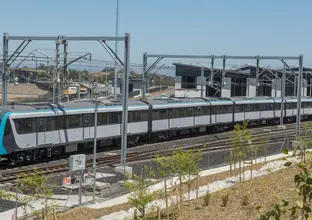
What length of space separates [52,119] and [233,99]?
22751mm

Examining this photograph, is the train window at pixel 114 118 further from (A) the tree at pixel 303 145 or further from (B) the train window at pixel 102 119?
(A) the tree at pixel 303 145

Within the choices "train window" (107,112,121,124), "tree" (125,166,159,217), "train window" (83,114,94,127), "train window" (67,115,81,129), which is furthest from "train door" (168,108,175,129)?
"tree" (125,166,159,217)

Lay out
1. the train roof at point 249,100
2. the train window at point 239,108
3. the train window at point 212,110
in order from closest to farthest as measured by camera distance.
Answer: the train window at point 212,110
the train window at point 239,108
the train roof at point 249,100

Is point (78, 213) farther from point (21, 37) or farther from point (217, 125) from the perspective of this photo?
point (217, 125)

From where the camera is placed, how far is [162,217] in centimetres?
1307

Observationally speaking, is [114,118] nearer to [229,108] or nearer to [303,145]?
[229,108]

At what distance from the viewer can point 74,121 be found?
2742cm

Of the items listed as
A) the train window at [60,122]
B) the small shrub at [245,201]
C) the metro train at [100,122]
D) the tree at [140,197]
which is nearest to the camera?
the tree at [140,197]

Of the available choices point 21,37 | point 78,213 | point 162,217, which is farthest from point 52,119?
point 162,217

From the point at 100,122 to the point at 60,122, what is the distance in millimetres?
3348

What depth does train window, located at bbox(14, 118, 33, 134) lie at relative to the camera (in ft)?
78.8

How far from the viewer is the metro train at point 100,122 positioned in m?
24.3

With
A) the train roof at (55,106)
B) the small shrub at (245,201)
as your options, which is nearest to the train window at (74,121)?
the train roof at (55,106)

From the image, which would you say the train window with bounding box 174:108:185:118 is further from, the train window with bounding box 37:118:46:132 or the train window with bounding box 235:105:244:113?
the train window with bounding box 37:118:46:132
